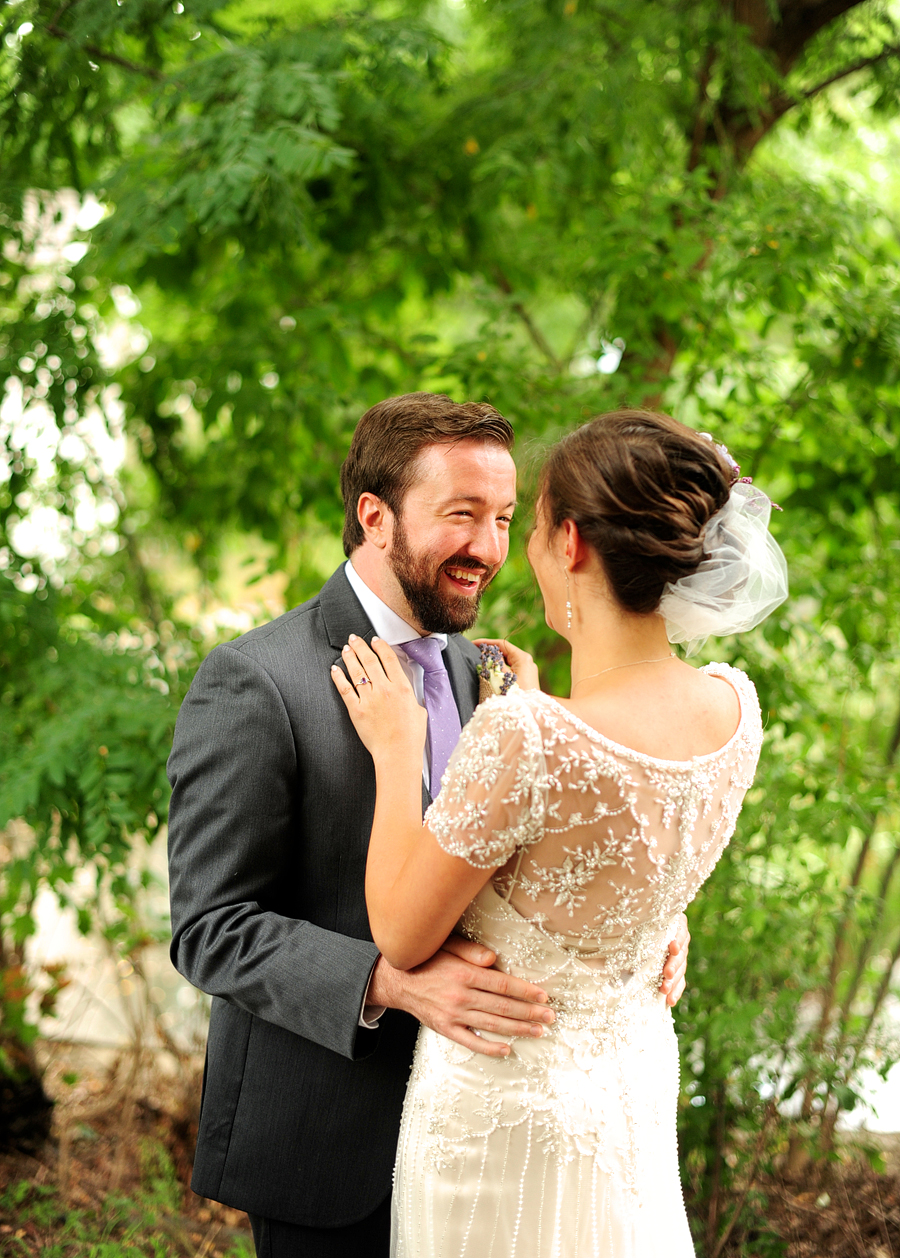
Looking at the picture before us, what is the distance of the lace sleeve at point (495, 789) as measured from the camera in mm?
1442

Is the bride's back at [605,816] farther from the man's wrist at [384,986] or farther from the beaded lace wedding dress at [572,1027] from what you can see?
the man's wrist at [384,986]

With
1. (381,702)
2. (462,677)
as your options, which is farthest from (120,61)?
(381,702)

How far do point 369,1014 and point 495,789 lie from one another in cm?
55

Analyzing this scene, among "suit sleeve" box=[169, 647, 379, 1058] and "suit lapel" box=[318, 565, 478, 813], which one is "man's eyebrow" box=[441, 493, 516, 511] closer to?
"suit lapel" box=[318, 565, 478, 813]

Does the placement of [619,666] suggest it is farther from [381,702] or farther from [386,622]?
[386,622]

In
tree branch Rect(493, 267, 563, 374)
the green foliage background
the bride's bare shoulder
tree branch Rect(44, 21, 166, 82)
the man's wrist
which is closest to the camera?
the bride's bare shoulder

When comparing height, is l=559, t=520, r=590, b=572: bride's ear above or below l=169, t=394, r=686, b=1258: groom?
above

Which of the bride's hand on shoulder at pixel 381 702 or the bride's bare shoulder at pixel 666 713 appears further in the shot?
the bride's hand on shoulder at pixel 381 702

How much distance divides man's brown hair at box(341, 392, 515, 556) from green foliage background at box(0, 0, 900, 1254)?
A: 0.74 m

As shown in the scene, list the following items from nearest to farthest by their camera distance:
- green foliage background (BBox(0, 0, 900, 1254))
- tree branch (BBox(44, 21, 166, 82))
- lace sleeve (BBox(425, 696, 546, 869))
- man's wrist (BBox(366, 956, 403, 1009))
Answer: lace sleeve (BBox(425, 696, 546, 869))
man's wrist (BBox(366, 956, 403, 1009))
green foliage background (BBox(0, 0, 900, 1254))
tree branch (BBox(44, 21, 166, 82))

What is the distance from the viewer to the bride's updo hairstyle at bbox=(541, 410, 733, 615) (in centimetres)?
156

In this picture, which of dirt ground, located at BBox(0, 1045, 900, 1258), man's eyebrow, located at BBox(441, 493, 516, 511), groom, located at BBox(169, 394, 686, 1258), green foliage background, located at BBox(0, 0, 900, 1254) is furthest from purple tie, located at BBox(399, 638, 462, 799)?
dirt ground, located at BBox(0, 1045, 900, 1258)

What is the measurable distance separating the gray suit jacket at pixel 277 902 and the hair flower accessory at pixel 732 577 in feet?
2.22

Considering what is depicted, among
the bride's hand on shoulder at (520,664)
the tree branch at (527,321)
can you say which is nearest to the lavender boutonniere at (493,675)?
the bride's hand on shoulder at (520,664)
